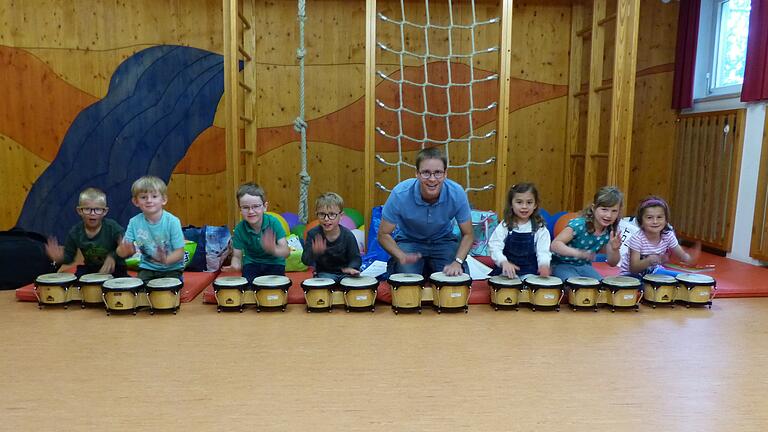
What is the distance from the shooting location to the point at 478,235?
4320 millimetres

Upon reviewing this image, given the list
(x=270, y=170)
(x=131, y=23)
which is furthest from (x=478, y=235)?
(x=131, y=23)

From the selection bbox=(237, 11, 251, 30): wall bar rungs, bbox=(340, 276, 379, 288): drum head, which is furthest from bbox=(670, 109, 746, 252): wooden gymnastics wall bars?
bbox=(237, 11, 251, 30): wall bar rungs

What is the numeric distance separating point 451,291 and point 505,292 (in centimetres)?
31

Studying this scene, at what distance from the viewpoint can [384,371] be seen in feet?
7.33

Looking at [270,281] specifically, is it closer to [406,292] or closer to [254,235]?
[254,235]

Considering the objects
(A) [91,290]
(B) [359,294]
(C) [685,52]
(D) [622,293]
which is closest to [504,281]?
(D) [622,293]

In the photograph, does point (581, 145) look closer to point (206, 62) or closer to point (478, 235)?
point (478, 235)

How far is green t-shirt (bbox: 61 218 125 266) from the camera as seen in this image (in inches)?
126

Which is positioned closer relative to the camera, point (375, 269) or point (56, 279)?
point (56, 279)

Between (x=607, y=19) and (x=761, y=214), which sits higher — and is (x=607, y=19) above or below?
above

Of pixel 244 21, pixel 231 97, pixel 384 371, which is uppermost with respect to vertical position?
pixel 244 21

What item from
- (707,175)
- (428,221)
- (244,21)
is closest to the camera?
(428,221)

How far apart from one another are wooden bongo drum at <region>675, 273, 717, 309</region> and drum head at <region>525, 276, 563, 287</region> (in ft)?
2.33

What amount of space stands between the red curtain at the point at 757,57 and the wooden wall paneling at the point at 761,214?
24cm
